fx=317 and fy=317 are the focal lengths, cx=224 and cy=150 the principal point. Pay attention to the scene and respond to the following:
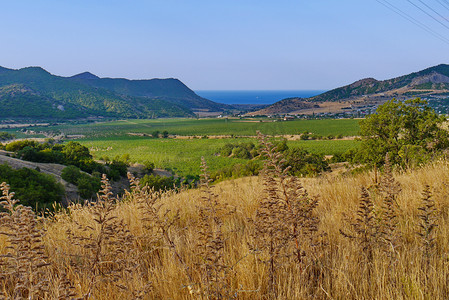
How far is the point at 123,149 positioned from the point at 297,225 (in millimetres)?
84664

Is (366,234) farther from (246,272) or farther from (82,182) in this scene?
(82,182)

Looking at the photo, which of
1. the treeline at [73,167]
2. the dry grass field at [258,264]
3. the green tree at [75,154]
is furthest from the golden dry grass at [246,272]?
the green tree at [75,154]

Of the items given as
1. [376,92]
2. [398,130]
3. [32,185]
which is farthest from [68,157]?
[376,92]

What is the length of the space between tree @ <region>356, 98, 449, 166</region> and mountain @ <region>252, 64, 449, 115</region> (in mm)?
132061

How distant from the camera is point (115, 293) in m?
2.37

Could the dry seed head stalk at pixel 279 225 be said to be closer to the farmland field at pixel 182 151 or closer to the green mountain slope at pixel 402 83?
the farmland field at pixel 182 151

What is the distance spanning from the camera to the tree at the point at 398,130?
69.2 ft

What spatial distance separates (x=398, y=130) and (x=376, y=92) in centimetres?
17979

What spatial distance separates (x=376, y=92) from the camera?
7205 inches

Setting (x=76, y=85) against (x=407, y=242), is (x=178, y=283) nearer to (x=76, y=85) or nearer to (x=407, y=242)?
(x=407, y=242)

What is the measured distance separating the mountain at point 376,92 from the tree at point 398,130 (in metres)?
132

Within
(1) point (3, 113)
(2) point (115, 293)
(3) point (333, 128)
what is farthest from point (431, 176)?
(1) point (3, 113)

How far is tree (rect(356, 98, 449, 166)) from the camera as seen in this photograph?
2108cm

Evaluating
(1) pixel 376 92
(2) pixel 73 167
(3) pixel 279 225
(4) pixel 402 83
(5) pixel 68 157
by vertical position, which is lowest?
(2) pixel 73 167
